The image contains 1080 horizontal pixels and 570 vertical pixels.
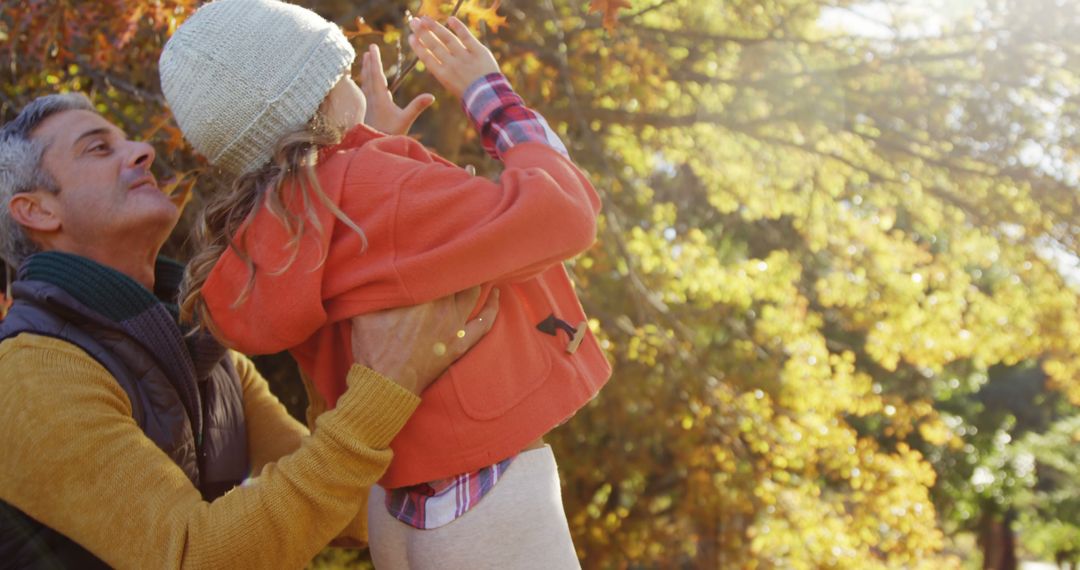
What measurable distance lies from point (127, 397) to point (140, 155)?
584 millimetres

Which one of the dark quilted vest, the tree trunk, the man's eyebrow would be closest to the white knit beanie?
the dark quilted vest

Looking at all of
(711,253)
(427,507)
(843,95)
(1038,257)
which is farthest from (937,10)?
(427,507)

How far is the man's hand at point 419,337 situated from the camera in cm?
153

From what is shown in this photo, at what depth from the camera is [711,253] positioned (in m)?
5.87

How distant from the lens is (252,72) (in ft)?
5.16

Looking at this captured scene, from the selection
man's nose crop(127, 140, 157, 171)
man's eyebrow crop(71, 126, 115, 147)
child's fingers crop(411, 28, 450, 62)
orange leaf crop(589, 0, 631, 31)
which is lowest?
man's nose crop(127, 140, 157, 171)

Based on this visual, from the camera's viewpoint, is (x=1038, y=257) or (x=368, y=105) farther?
(x=1038, y=257)

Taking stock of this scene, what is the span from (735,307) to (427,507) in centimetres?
565

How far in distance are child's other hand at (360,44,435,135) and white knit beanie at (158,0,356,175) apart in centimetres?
27

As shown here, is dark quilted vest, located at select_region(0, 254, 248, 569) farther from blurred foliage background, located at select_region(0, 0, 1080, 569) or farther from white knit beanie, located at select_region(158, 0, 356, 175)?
blurred foliage background, located at select_region(0, 0, 1080, 569)

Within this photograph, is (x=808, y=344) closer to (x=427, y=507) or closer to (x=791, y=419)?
(x=791, y=419)

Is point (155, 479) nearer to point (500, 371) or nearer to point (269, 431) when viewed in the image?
point (500, 371)

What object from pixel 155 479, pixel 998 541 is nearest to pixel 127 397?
pixel 155 479

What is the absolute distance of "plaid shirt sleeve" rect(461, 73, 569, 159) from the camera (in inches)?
63.2
